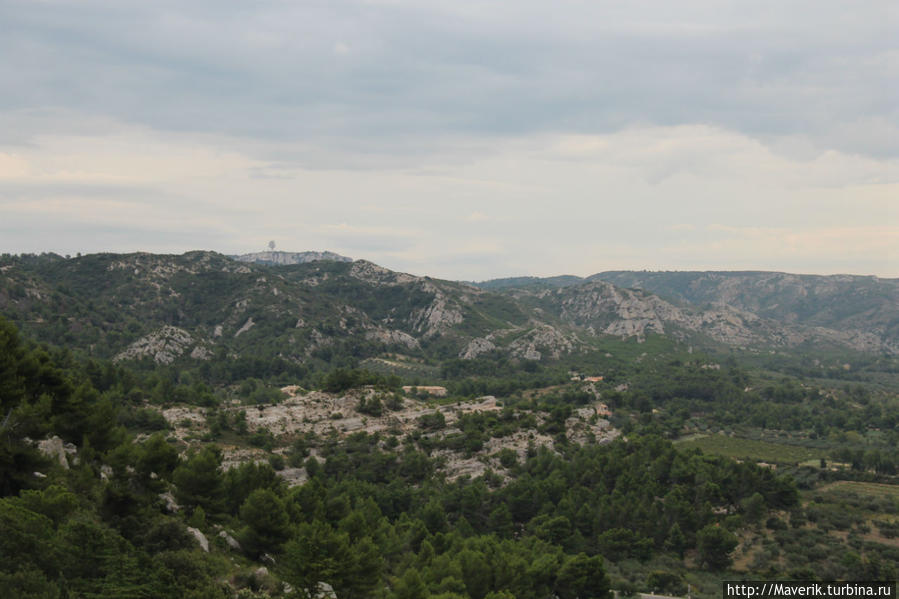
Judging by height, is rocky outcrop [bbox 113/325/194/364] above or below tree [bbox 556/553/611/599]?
above

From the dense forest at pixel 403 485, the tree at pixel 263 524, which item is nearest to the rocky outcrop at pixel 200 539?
the dense forest at pixel 403 485

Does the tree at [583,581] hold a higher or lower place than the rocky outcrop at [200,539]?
lower

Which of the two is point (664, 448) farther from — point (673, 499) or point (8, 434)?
point (8, 434)

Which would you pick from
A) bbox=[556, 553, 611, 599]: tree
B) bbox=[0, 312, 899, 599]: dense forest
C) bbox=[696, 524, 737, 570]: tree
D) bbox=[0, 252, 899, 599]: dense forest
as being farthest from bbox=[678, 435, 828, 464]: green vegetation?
bbox=[556, 553, 611, 599]: tree

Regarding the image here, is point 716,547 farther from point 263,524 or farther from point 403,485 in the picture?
point 263,524

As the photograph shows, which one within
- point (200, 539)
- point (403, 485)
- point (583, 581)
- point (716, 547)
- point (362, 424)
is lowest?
point (403, 485)

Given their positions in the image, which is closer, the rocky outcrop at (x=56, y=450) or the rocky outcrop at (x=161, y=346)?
the rocky outcrop at (x=56, y=450)

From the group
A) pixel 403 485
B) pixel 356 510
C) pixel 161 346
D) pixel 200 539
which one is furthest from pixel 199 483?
pixel 161 346

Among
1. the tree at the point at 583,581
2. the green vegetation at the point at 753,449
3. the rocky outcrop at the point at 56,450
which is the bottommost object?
the green vegetation at the point at 753,449

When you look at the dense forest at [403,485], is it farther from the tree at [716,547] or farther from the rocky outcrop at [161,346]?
the rocky outcrop at [161,346]

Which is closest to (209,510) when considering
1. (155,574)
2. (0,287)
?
(155,574)

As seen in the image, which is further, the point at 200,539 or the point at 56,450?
the point at 56,450

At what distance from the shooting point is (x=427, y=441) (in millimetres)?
109562

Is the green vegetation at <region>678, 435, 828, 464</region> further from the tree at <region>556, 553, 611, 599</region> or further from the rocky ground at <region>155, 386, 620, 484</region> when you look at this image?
the tree at <region>556, 553, 611, 599</region>
